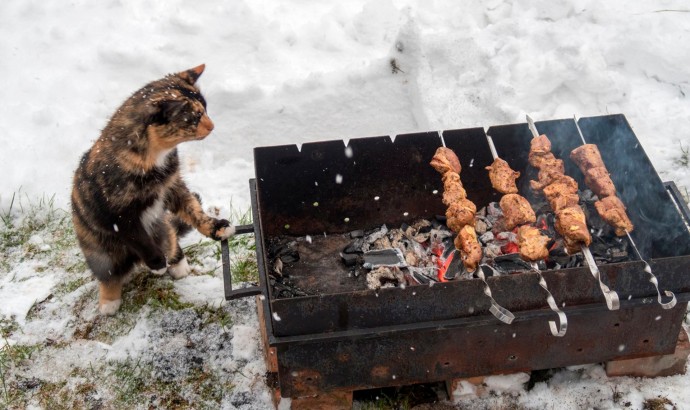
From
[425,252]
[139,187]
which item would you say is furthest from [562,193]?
[139,187]

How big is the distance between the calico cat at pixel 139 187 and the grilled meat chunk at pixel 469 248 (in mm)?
1556

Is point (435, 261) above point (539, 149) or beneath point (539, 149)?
beneath

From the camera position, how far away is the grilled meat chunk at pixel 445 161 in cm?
458

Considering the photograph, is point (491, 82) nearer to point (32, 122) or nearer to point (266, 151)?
point (266, 151)

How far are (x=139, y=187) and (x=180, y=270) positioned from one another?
3.50ft

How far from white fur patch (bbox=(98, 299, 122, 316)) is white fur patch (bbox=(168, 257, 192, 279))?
45cm

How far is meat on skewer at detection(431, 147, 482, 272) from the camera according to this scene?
4070mm

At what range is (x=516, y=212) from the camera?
14.1 feet

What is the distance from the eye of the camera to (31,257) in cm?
554

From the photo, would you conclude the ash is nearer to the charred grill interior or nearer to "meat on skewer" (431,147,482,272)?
the charred grill interior

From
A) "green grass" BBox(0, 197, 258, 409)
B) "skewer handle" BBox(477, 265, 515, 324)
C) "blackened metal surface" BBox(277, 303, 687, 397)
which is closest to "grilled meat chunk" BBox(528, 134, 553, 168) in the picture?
"blackened metal surface" BBox(277, 303, 687, 397)

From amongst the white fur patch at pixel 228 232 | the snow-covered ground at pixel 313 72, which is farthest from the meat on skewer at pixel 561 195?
the white fur patch at pixel 228 232

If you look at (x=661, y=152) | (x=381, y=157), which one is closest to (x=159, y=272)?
(x=381, y=157)

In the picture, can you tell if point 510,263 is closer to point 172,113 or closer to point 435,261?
point 435,261
